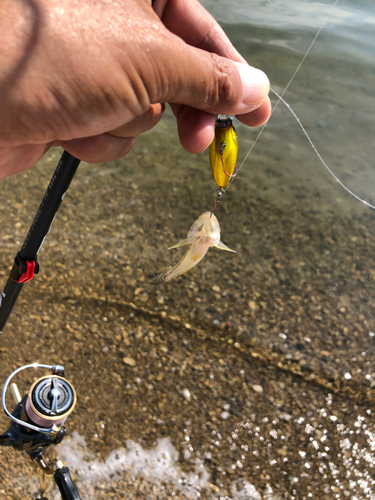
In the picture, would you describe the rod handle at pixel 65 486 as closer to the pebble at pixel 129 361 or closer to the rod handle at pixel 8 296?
the rod handle at pixel 8 296

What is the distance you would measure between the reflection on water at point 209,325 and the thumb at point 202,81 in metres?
1.42

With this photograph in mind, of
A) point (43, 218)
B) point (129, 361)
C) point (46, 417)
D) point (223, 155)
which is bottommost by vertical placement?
point (129, 361)

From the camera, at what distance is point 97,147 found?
1.31 m

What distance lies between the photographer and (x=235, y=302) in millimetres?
2598

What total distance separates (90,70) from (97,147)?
15.9 inches

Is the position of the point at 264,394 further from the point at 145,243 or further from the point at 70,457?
the point at 145,243

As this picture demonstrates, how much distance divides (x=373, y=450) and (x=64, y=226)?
7.28ft

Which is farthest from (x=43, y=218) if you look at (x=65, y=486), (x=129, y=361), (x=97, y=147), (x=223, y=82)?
(x=129, y=361)

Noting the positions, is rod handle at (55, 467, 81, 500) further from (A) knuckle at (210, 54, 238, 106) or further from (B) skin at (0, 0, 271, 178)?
(A) knuckle at (210, 54, 238, 106)

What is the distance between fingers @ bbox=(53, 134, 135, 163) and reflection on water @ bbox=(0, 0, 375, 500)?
118 cm

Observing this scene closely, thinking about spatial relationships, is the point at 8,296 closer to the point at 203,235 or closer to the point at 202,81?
the point at 203,235

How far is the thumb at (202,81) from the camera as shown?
3.36ft

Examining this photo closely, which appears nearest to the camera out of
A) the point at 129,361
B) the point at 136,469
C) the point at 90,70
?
the point at 90,70

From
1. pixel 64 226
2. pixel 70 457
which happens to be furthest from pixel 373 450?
pixel 64 226
